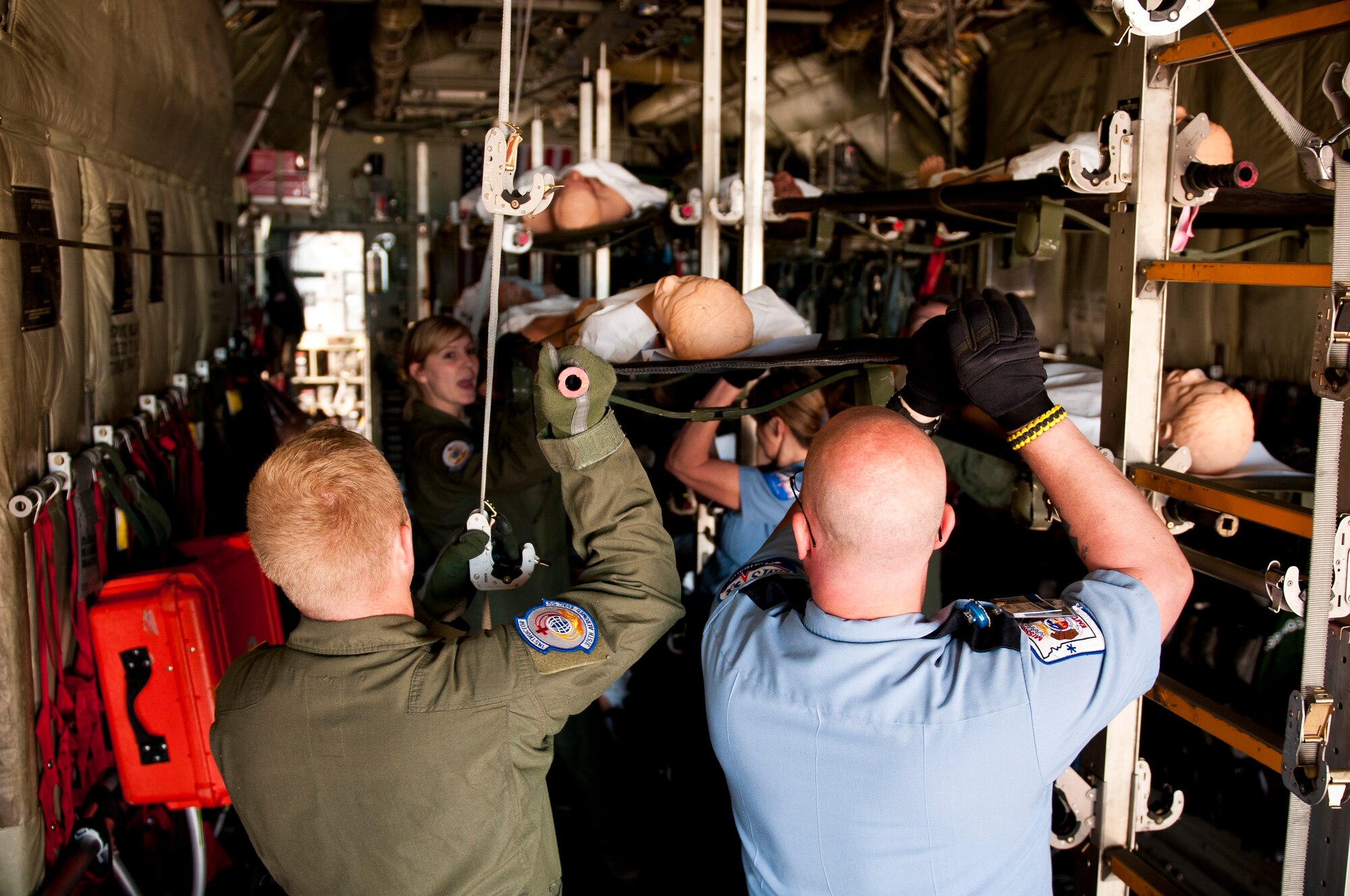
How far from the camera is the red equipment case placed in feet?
8.13

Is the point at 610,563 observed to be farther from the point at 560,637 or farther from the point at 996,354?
the point at 996,354

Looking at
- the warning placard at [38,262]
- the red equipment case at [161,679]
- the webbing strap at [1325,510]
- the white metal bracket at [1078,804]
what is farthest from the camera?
the red equipment case at [161,679]

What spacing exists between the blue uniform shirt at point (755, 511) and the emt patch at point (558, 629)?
1465 mm

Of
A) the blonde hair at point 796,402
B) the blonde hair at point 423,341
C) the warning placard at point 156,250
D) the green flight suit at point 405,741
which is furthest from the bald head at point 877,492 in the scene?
the warning placard at point 156,250

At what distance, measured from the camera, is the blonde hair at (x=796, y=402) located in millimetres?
3016

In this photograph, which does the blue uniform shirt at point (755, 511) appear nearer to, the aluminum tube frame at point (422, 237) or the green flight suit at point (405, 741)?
the green flight suit at point (405, 741)

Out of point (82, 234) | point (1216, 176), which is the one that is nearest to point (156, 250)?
point (82, 234)

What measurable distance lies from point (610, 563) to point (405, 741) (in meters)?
0.47

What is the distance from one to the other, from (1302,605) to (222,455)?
440 cm

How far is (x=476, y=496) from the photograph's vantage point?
3.50 m

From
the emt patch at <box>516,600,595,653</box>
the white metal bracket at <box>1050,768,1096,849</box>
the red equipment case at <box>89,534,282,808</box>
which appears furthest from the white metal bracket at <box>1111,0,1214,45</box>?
the red equipment case at <box>89,534,282,808</box>

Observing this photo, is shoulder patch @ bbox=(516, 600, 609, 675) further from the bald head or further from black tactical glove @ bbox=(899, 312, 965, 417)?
black tactical glove @ bbox=(899, 312, 965, 417)

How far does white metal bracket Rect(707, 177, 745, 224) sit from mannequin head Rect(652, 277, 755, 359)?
1043mm

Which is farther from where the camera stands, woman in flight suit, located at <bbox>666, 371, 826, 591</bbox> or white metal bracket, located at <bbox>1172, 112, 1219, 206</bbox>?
woman in flight suit, located at <bbox>666, 371, 826, 591</bbox>
